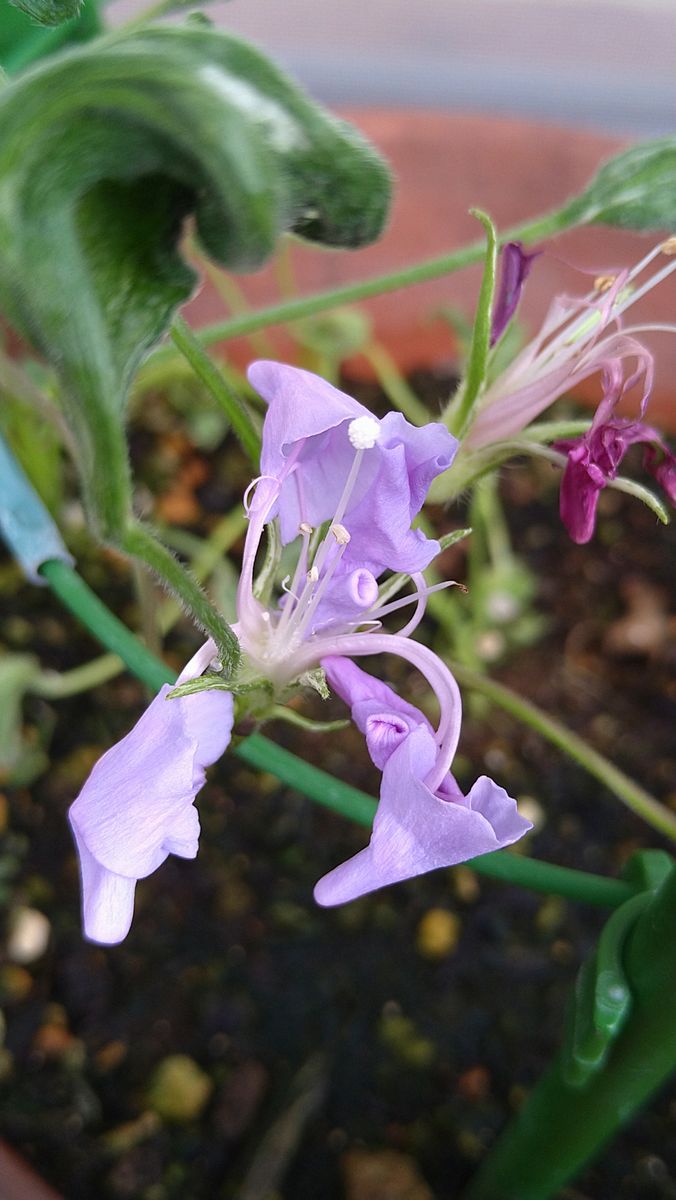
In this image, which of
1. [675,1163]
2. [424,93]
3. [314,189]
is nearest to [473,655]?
[675,1163]

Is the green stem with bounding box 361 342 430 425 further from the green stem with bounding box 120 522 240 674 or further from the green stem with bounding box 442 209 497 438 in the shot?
the green stem with bounding box 120 522 240 674

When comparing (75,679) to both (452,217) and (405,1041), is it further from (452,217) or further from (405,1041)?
(452,217)

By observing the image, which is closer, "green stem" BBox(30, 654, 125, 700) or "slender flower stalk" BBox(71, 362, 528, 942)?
"slender flower stalk" BBox(71, 362, 528, 942)

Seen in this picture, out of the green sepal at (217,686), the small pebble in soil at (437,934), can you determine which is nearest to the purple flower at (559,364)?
the green sepal at (217,686)

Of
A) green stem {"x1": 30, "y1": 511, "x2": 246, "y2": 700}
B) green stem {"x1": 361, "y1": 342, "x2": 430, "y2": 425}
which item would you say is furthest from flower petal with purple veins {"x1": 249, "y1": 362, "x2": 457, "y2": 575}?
green stem {"x1": 361, "y1": 342, "x2": 430, "y2": 425}

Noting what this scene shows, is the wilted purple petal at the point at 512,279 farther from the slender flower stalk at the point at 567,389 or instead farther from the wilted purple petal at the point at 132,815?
the wilted purple petal at the point at 132,815

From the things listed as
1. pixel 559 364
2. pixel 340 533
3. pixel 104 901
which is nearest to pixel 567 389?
pixel 559 364

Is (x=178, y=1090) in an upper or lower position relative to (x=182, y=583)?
lower
